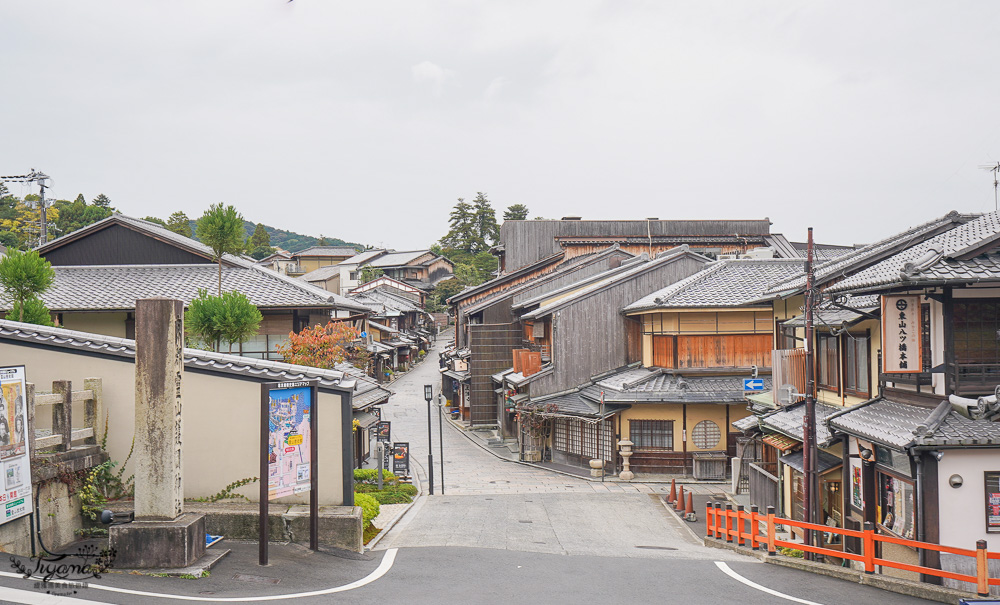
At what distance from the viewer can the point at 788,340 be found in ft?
69.8

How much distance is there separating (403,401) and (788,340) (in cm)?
3318

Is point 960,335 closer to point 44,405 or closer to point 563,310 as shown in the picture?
point 44,405

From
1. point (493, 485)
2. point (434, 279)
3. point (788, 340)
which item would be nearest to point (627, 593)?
point (788, 340)

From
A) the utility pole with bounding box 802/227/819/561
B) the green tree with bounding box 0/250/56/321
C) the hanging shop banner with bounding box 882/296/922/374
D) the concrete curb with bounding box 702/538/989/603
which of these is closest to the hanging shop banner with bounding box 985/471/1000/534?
the concrete curb with bounding box 702/538/989/603

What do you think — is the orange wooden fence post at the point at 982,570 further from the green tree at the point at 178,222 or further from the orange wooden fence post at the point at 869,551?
the green tree at the point at 178,222

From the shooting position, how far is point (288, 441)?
11273mm

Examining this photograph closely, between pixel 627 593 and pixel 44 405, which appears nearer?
pixel 627 593

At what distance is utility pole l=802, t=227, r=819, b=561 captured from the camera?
13820mm

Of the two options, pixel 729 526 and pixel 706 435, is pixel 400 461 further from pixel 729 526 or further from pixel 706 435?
pixel 729 526

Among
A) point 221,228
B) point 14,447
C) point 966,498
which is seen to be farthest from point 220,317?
point 966,498

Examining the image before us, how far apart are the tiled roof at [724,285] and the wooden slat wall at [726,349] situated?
5.32 feet

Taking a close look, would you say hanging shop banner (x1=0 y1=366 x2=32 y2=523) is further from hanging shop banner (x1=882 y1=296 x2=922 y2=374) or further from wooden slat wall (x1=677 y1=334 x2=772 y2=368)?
wooden slat wall (x1=677 y1=334 x2=772 y2=368)

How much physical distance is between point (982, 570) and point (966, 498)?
140cm

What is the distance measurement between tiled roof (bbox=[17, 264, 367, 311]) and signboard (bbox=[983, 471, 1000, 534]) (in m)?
19.2
